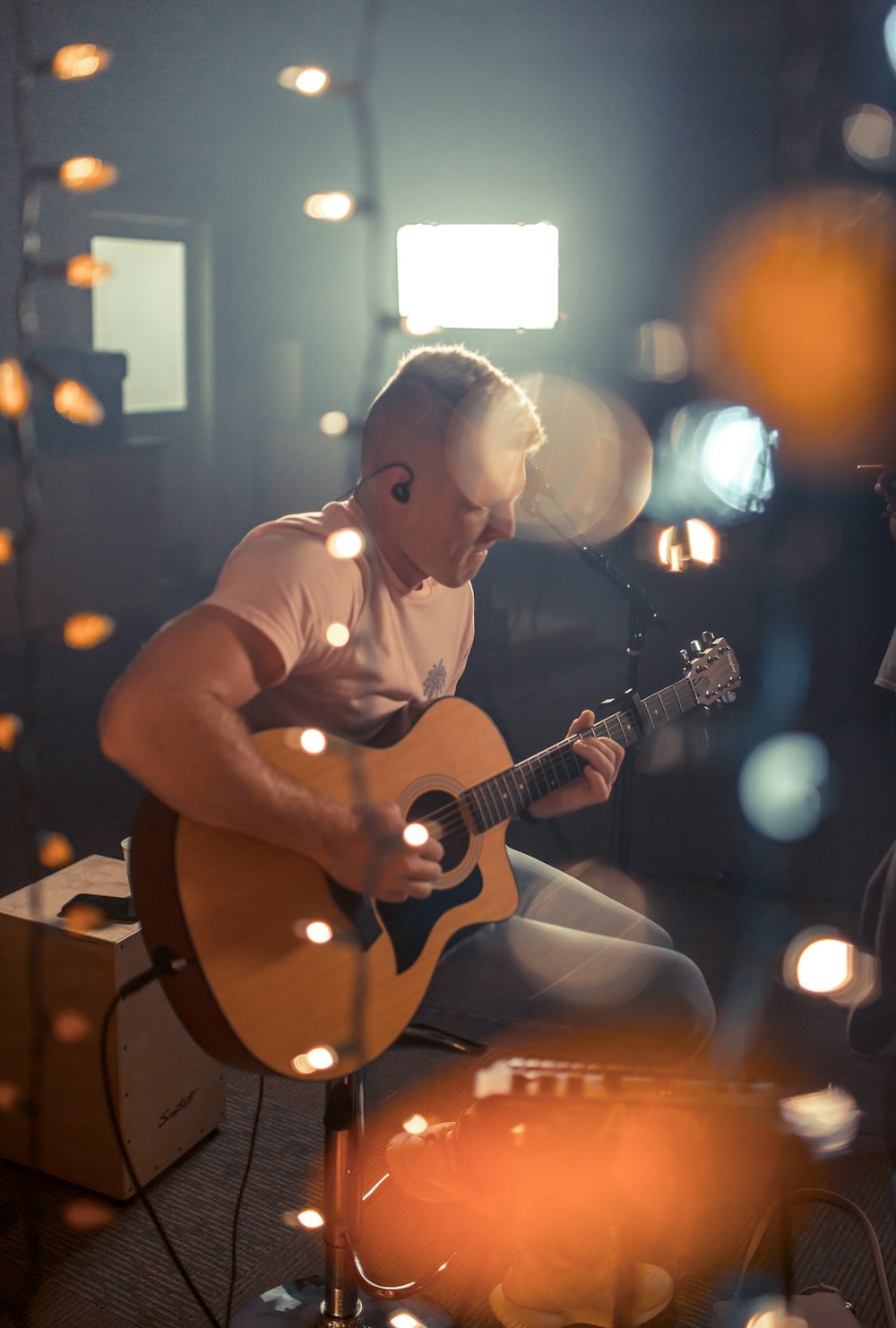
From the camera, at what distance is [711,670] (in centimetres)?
194

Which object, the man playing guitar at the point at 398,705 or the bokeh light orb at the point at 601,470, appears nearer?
the man playing guitar at the point at 398,705

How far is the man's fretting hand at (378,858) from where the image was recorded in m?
1.26

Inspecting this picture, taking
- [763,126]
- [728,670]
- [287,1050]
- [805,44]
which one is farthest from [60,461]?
[805,44]

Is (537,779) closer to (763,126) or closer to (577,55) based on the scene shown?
Answer: (763,126)

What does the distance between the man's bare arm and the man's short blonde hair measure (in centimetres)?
37

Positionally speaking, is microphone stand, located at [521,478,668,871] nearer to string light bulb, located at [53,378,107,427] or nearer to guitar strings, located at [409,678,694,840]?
guitar strings, located at [409,678,694,840]

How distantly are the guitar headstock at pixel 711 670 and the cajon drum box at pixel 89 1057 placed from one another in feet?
3.31

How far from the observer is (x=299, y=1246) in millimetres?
1718

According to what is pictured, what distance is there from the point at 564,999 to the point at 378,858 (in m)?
0.36

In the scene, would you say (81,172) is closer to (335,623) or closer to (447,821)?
(335,623)

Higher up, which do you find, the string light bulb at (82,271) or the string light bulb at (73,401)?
the string light bulb at (82,271)

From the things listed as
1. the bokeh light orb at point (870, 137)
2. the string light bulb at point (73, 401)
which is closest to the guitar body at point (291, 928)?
the string light bulb at point (73, 401)

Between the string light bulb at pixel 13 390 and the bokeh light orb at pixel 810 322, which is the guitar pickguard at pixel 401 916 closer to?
the string light bulb at pixel 13 390

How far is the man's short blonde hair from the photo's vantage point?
1.44 meters
